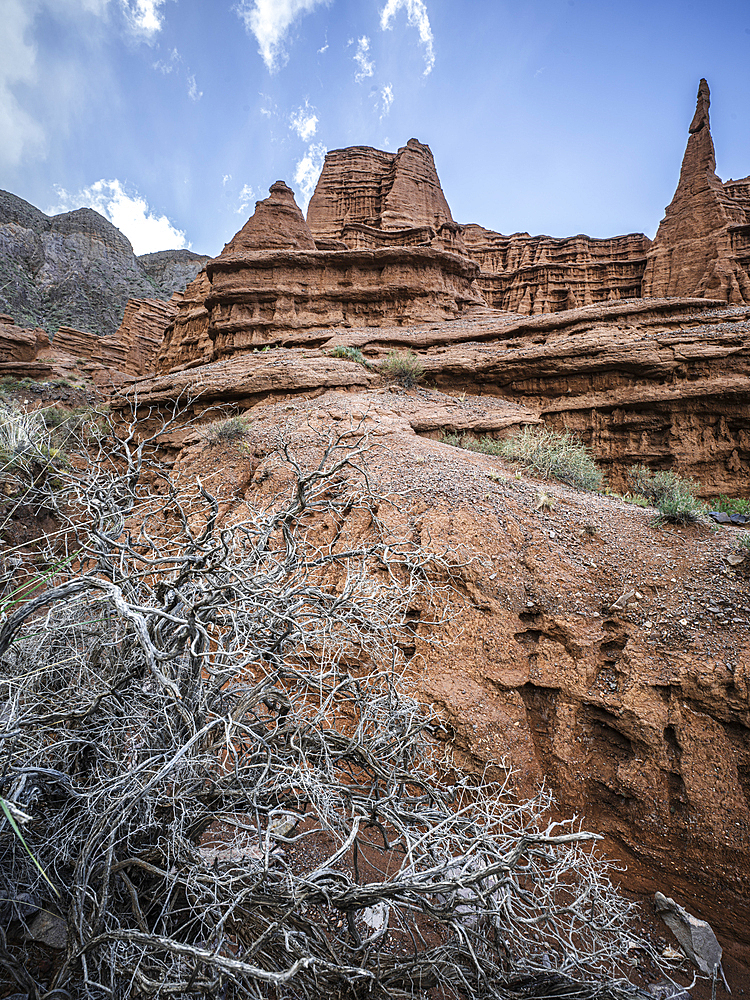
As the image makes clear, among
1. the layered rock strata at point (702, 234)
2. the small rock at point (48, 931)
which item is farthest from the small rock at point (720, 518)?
the layered rock strata at point (702, 234)

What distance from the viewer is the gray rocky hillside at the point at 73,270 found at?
3319 cm

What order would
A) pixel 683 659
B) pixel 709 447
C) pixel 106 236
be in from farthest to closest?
pixel 106 236 → pixel 709 447 → pixel 683 659

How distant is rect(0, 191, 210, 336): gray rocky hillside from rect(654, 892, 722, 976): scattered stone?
37938 millimetres

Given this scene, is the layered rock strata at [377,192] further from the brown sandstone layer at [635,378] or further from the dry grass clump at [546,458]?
the dry grass clump at [546,458]

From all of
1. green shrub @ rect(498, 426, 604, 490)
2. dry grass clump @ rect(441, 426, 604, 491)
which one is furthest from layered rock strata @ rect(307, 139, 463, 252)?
green shrub @ rect(498, 426, 604, 490)

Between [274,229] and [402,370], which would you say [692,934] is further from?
[274,229]

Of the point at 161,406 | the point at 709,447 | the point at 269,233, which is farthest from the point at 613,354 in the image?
the point at 269,233

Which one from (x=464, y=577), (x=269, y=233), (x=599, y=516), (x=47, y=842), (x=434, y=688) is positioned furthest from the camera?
(x=269, y=233)

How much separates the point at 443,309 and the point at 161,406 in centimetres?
973

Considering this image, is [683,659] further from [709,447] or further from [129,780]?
[709,447]

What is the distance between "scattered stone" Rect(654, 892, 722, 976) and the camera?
2.68 metres

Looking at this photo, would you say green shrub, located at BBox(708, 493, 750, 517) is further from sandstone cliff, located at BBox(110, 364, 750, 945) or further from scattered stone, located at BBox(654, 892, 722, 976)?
scattered stone, located at BBox(654, 892, 722, 976)

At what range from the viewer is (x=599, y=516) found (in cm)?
524

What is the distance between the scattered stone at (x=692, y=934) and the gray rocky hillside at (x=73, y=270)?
37938mm
